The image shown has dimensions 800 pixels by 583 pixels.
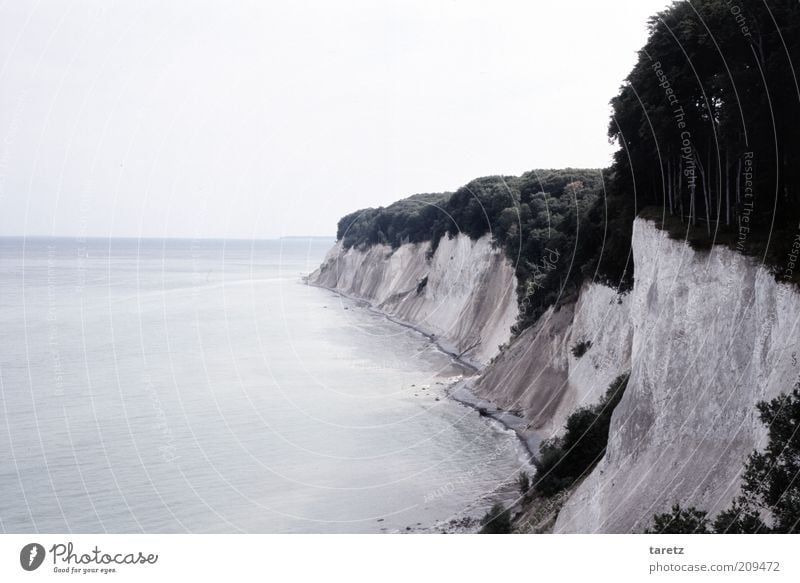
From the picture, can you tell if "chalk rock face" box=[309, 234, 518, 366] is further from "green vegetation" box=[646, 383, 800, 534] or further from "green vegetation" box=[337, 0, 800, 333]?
"green vegetation" box=[646, 383, 800, 534]

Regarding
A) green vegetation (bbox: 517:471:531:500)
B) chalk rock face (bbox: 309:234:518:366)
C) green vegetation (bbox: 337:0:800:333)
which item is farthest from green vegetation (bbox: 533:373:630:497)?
chalk rock face (bbox: 309:234:518:366)

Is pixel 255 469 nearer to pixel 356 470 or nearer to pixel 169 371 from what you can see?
pixel 356 470

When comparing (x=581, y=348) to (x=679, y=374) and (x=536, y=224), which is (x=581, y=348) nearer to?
(x=679, y=374)

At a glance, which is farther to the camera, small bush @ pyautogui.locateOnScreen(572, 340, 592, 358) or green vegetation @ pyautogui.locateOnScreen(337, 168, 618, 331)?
green vegetation @ pyautogui.locateOnScreen(337, 168, 618, 331)

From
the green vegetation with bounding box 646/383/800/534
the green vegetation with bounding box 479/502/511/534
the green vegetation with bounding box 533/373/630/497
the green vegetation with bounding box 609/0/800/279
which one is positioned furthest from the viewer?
the green vegetation with bounding box 533/373/630/497

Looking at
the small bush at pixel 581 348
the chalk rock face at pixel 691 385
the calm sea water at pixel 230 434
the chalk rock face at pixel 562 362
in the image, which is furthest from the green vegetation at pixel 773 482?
the small bush at pixel 581 348

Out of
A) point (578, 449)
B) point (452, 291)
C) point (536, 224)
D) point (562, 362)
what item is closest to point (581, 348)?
point (562, 362)
